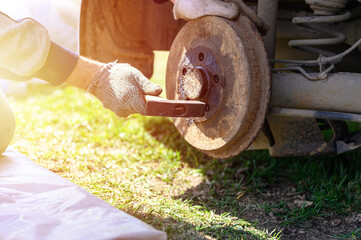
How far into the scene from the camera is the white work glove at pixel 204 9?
5.77 feet

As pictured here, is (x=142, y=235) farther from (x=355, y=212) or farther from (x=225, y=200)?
(x=355, y=212)

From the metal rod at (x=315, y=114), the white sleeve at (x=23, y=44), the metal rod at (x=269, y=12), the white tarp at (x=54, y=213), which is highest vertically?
the metal rod at (x=269, y=12)

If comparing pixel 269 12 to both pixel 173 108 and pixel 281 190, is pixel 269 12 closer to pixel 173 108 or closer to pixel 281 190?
pixel 173 108

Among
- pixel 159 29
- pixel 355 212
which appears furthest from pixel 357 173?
pixel 159 29

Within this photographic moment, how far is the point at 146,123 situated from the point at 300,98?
1704 mm

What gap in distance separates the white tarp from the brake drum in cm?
58

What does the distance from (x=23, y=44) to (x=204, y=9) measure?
0.84 metres

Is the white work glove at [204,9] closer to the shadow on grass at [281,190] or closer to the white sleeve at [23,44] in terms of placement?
the white sleeve at [23,44]

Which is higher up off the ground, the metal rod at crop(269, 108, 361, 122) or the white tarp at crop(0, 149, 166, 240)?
the metal rod at crop(269, 108, 361, 122)

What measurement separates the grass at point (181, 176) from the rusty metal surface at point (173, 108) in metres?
0.45

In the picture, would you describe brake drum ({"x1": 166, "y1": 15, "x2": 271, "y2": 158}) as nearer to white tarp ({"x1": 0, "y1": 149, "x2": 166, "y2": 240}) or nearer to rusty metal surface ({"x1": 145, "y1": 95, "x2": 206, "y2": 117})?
rusty metal surface ({"x1": 145, "y1": 95, "x2": 206, "y2": 117})

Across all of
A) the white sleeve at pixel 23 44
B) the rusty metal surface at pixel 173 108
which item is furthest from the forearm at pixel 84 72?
the rusty metal surface at pixel 173 108

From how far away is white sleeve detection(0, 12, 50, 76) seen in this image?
6.06 ft

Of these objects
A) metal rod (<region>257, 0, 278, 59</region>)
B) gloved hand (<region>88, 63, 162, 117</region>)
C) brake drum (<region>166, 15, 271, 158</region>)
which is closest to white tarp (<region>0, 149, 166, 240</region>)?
gloved hand (<region>88, 63, 162, 117</region>)
